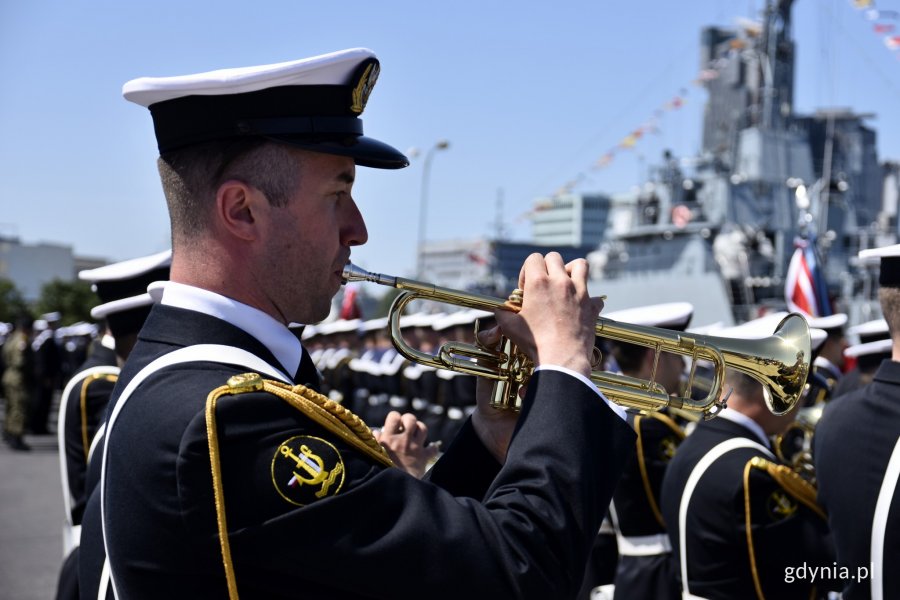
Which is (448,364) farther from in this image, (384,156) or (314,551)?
(314,551)

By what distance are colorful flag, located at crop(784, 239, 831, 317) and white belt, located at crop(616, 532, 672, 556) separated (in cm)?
771

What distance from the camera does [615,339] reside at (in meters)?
2.44

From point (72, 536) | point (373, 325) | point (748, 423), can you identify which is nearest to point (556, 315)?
point (748, 423)

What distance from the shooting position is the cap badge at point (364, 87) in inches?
72.1

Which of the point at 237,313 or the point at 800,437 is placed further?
the point at 800,437

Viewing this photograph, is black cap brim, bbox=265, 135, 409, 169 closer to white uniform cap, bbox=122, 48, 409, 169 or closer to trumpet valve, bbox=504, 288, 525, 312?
white uniform cap, bbox=122, 48, 409, 169

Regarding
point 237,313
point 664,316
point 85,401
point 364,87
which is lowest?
point 85,401

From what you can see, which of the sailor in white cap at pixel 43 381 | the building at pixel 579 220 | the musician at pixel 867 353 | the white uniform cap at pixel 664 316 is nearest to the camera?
the white uniform cap at pixel 664 316

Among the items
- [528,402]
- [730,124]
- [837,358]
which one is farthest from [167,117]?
[730,124]

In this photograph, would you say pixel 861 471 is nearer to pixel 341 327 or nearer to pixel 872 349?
pixel 872 349

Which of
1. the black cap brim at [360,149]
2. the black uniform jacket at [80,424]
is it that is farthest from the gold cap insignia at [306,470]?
the black uniform jacket at [80,424]

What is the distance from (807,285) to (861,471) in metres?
9.77

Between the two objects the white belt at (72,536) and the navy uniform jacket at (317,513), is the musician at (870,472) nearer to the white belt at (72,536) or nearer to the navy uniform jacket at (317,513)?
the navy uniform jacket at (317,513)

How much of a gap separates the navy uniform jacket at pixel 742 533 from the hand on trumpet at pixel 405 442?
6.14 ft
